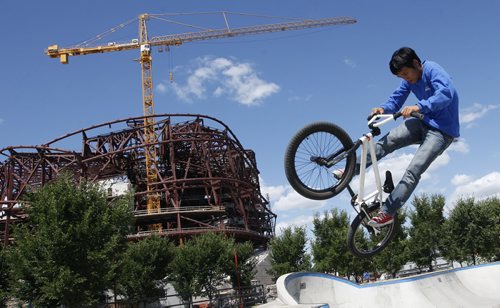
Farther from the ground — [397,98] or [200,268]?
[397,98]

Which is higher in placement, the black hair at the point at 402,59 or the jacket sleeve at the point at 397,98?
the black hair at the point at 402,59

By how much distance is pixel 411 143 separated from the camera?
5914 mm

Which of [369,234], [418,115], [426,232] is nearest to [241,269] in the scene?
[426,232]

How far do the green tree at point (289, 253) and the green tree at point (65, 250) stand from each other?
61.2ft

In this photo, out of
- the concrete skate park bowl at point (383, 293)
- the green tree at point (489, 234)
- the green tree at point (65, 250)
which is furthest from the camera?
the green tree at point (489, 234)

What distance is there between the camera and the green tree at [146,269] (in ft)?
98.6

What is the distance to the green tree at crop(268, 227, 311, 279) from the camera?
36.5m

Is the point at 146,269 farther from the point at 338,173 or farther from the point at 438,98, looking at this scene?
the point at 438,98

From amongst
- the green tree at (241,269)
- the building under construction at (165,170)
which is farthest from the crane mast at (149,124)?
the green tree at (241,269)

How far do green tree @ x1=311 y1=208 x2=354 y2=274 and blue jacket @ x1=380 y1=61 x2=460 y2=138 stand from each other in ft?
94.5

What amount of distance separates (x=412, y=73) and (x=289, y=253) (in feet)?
107

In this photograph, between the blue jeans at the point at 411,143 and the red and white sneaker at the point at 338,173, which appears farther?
the red and white sneaker at the point at 338,173

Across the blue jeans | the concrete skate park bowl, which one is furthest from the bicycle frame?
the concrete skate park bowl

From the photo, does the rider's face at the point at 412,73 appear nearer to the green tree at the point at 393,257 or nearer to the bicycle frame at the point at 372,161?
the bicycle frame at the point at 372,161
